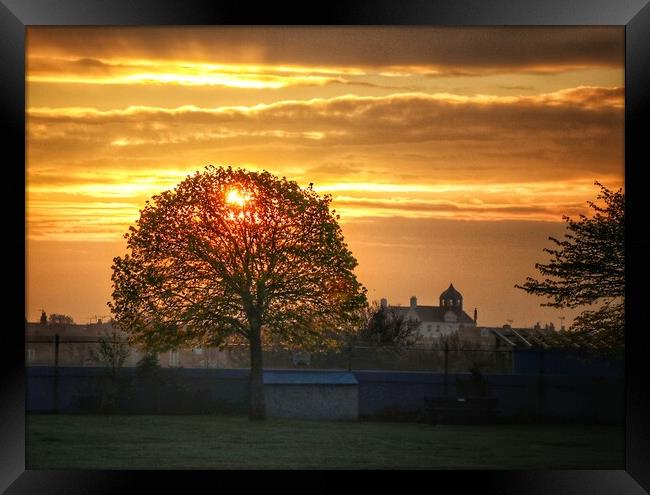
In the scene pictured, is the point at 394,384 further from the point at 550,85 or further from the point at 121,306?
the point at 550,85

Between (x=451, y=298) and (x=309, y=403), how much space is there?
3956 millimetres

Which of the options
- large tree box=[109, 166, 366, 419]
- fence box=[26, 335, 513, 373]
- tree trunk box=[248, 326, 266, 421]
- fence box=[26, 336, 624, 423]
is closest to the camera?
large tree box=[109, 166, 366, 419]

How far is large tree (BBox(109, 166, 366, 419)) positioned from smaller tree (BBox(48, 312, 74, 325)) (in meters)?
1.59

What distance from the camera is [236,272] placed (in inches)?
619

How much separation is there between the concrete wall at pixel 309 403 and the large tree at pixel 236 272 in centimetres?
36

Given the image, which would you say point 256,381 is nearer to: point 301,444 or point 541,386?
point 301,444

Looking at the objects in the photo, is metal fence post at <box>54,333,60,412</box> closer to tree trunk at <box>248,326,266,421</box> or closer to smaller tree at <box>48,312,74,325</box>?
smaller tree at <box>48,312,74,325</box>

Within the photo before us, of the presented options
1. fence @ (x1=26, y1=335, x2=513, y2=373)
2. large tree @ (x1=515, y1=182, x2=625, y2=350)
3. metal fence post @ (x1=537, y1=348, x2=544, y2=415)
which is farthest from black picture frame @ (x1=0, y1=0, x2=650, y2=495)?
metal fence post @ (x1=537, y1=348, x2=544, y2=415)

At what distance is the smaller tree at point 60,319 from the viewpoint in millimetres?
12453

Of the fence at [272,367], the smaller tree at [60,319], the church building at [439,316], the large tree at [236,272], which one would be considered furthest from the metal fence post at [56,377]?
the church building at [439,316]

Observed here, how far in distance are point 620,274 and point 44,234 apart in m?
8.81

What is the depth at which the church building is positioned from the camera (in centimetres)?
1382

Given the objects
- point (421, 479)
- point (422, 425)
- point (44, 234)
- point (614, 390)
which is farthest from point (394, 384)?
point (421, 479)

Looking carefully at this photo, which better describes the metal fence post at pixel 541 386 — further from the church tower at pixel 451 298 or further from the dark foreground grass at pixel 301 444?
the church tower at pixel 451 298
